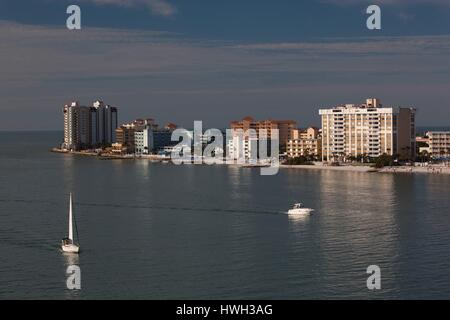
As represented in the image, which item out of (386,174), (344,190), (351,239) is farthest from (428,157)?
(351,239)

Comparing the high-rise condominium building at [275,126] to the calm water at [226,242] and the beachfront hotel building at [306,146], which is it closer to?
the beachfront hotel building at [306,146]

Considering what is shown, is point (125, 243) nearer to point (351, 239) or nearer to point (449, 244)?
point (351, 239)

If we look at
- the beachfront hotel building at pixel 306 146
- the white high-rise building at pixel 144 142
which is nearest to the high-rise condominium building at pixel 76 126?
the white high-rise building at pixel 144 142

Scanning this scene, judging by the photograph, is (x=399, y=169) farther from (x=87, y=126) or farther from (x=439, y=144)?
(x=87, y=126)

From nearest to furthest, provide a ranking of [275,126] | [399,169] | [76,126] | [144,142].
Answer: [399,169]
[275,126]
[144,142]
[76,126]

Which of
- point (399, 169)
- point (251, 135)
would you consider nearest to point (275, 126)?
point (251, 135)

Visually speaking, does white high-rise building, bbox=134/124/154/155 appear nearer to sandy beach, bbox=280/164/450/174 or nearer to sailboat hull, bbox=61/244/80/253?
sandy beach, bbox=280/164/450/174

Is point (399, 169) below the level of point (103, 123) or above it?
below

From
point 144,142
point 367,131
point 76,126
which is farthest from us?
point 76,126
